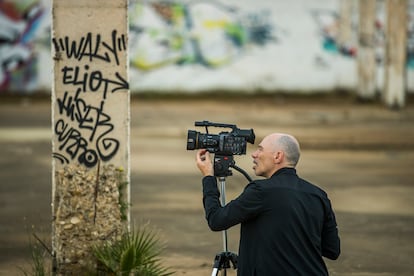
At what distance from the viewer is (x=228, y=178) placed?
45.7ft

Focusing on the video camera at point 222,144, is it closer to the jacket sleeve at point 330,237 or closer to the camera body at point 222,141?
the camera body at point 222,141

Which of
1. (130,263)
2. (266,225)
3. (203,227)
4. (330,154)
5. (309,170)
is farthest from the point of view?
(330,154)

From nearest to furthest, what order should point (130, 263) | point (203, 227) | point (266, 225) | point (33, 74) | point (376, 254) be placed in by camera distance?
point (266, 225)
point (130, 263)
point (376, 254)
point (203, 227)
point (33, 74)

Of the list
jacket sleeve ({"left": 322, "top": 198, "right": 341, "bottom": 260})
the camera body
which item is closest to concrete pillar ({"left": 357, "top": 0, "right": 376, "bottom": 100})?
the camera body

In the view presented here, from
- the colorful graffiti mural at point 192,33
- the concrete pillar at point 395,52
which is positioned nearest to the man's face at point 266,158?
the concrete pillar at point 395,52

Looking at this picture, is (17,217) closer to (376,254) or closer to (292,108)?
(376,254)

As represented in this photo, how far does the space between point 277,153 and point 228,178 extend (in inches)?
332

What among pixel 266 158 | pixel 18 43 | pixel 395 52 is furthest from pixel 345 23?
pixel 266 158

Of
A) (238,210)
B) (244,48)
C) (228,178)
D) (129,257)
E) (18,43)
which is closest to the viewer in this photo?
(238,210)

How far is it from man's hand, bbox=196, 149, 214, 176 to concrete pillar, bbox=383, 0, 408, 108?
20824 millimetres

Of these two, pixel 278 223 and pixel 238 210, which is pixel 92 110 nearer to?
pixel 238 210

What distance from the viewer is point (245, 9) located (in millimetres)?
33406

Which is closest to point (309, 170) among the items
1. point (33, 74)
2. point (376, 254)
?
point (376, 254)

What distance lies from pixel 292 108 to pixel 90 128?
21.6 metres
